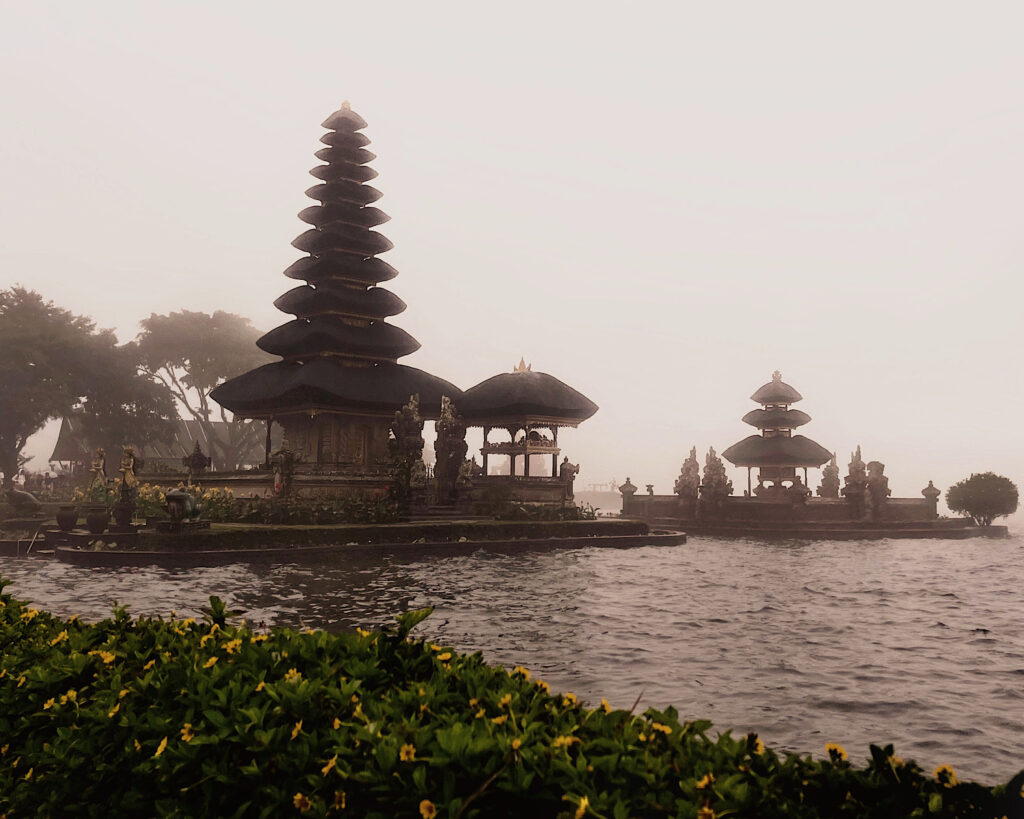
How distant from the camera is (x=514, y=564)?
75.4ft

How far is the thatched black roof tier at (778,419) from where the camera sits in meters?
51.6

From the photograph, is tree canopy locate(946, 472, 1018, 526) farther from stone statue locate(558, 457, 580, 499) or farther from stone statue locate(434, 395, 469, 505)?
stone statue locate(434, 395, 469, 505)

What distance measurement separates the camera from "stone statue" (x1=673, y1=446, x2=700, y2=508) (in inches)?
1815

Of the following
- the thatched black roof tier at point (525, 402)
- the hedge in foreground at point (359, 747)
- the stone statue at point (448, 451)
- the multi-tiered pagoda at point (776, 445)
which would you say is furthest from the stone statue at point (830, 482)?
the hedge in foreground at point (359, 747)

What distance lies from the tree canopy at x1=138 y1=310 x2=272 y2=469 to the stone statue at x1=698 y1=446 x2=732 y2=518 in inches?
1329

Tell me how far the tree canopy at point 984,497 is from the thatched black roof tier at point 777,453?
9.56m

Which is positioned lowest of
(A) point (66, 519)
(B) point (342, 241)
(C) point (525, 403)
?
(A) point (66, 519)

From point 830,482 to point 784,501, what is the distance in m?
10.7

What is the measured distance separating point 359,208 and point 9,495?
21.1m

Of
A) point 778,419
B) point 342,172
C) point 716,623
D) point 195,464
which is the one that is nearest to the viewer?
point 716,623

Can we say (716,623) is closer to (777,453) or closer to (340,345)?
(340,345)

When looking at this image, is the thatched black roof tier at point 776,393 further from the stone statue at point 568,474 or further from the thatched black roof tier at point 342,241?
the thatched black roof tier at point 342,241

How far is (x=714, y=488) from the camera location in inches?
1780

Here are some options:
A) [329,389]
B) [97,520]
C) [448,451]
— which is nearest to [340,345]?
[329,389]
